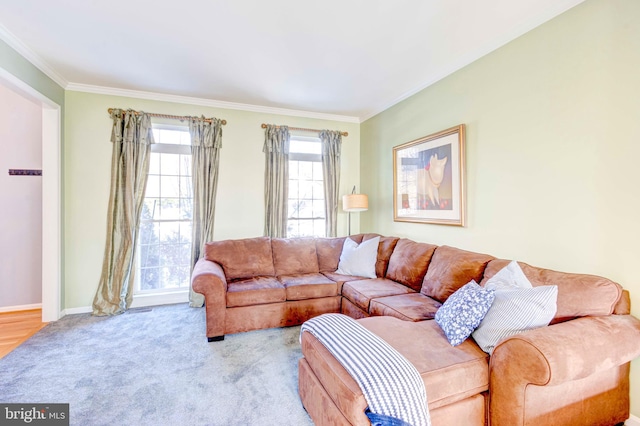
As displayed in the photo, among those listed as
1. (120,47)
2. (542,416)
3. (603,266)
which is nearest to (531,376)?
(542,416)

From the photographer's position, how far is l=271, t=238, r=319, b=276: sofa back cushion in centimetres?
370

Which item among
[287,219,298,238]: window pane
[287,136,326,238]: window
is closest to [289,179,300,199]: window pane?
[287,136,326,238]: window

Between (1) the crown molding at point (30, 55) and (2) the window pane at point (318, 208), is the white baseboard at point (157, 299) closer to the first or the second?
(2) the window pane at point (318, 208)

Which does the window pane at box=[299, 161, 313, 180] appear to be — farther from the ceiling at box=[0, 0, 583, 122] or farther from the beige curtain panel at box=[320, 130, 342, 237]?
the ceiling at box=[0, 0, 583, 122]

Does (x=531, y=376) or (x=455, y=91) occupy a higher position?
(x=455, y=91)

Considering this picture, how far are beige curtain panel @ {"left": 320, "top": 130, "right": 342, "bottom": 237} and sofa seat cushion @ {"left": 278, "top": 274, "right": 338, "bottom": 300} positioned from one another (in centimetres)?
131

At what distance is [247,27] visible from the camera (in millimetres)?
2354

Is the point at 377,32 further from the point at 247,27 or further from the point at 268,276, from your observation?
the point at 268,276

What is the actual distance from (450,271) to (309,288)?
4.83 ft

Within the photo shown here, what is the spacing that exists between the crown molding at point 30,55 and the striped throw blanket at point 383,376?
3617 mm

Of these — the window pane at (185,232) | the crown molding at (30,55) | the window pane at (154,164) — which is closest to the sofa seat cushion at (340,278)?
the window pane at (185,232)

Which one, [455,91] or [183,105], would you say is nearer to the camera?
[455,91]

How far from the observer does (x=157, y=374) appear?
2264 millimetres

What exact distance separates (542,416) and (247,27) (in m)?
3.21
